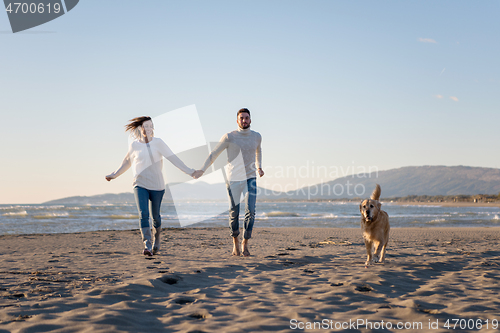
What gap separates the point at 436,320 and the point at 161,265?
3.27m

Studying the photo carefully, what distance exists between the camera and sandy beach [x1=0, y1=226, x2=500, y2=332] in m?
2.45

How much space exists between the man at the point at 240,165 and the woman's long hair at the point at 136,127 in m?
1.14

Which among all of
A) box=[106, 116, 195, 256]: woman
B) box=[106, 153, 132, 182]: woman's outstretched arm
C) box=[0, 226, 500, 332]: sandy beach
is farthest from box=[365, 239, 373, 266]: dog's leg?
box=[106, 153, 132, 182]: woman's outstretched arm

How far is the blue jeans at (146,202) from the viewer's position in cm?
521

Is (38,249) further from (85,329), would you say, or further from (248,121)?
(85,329)

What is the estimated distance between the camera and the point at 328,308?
2.86 m

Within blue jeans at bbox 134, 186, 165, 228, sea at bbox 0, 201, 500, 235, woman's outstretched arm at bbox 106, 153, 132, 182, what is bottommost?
sea at bbox 0, 201, 500, 235

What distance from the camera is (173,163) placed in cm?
559

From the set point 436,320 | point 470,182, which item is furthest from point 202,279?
point 470,182

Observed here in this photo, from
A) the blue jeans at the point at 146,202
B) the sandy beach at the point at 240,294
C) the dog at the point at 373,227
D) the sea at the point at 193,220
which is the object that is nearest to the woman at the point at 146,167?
the blue jeans at the point at 146,202

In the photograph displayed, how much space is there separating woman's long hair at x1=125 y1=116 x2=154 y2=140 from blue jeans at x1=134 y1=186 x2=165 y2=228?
0.84 meters

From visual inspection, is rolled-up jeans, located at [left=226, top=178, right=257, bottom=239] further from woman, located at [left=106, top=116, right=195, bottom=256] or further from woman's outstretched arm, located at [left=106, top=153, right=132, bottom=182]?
woman's outstretched arm, located at [left=106, top=153, right=132, bottom=182]

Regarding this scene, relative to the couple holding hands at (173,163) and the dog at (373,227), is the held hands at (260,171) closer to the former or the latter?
the couple holding hands at (173,163)

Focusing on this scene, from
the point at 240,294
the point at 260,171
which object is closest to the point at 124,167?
the point at 260,171
